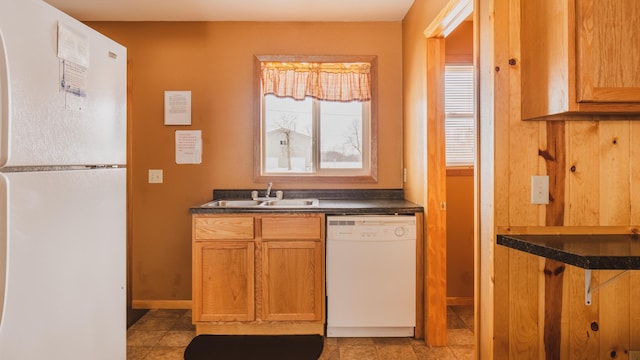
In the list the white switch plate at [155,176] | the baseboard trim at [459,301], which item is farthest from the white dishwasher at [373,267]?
the white switch plate at [155,176]

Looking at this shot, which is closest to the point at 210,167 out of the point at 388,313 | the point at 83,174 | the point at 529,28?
the point at 388,313

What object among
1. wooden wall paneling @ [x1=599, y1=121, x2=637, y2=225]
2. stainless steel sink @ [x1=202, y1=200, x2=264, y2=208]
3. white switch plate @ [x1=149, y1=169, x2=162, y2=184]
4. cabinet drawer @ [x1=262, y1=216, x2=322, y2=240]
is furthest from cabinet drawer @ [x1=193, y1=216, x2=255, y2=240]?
wooden wall paneling @ [x1=599, y1=121, x2=637, y2=225]

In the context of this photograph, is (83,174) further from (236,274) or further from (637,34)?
(637,34)

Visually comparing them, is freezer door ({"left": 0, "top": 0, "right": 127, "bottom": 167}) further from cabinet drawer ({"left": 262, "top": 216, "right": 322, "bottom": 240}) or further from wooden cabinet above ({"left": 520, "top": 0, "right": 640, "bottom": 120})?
wooden cabinet above ({"left": 520, "top": 0, "right": 640, "bottom": 120})

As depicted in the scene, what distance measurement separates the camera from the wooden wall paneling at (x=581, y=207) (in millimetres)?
1492

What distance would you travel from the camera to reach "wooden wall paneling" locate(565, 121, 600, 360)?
1492 millimetres

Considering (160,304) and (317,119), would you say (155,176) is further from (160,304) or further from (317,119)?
(317,119)

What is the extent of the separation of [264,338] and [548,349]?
5.83 ft

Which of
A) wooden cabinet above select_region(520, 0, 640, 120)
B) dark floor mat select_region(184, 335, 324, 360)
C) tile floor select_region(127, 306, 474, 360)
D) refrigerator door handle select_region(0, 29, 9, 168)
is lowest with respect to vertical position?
tile floor select_region(127, 306, 474, 360)

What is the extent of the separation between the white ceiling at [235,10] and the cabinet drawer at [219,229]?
1.66 meters

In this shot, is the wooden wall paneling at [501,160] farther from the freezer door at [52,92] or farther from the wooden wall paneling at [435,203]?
the freezer door at [52,92]

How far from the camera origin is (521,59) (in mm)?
1509

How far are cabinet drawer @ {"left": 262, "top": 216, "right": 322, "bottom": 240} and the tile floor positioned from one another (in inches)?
30.3

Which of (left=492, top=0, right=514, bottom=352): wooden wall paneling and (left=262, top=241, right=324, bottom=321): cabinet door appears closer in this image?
(left=492, top=0, right=514, bottom=352): wooden wall paneling
